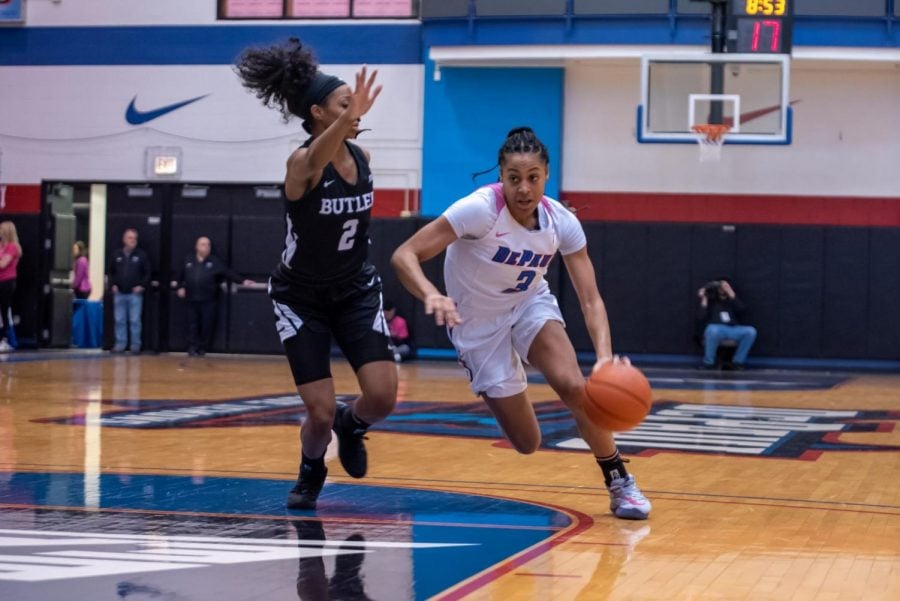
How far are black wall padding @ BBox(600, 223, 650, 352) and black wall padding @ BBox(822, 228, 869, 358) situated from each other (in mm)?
2715

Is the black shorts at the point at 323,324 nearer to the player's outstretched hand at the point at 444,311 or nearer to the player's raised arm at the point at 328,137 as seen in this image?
the player's raised arm at the point at 328,137

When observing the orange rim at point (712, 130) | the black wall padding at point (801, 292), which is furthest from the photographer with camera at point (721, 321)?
the orange rim at point (712, 130)

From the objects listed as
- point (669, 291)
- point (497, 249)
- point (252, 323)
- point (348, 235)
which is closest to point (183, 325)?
point (252, 323)

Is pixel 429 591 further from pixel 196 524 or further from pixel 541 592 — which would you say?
pixel 196 524

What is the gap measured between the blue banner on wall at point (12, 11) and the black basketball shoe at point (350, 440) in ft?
58.2

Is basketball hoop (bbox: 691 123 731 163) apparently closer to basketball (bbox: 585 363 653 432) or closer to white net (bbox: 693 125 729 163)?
white net (bbox: 693 125 729 163)

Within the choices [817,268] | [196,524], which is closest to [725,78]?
[817,268]

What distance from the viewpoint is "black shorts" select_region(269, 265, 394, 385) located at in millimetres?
6391

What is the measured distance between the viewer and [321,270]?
250 inches

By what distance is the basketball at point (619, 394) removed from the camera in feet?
19.3

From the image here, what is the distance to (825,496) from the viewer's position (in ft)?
24.0

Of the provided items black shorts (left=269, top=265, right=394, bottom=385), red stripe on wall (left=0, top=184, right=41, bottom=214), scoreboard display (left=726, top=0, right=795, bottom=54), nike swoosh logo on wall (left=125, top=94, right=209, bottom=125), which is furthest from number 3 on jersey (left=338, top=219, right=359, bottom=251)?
red stripe on wall (left=0, top=184, right=41, bottom=214)

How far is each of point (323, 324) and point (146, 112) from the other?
16.4m

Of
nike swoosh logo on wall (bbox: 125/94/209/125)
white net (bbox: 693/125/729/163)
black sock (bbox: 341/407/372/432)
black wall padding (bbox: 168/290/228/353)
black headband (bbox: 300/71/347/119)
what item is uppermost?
nike swoosh logo on wall (bbox: 125/94/209/125)
